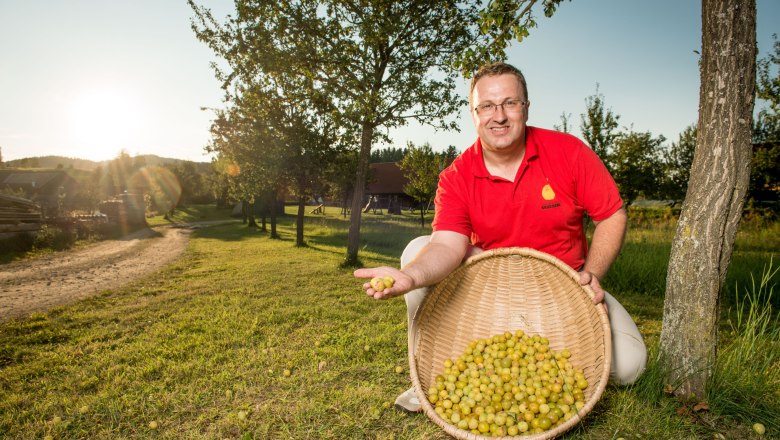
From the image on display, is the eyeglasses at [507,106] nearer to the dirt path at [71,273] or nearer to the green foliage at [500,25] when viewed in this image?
the green foliage at [500,25]

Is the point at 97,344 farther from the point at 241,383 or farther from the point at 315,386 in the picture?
the point at 315,386

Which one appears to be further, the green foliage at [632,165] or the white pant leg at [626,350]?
the green foliage at [632,165]

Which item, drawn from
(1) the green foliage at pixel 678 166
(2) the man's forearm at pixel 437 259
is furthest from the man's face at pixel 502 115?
(1) the green foliage at pixel 678 166

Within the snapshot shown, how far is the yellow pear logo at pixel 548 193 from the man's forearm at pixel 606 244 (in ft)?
1.23

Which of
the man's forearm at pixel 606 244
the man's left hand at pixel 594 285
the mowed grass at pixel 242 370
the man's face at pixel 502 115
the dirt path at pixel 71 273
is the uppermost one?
the man's face at pixel 502 115

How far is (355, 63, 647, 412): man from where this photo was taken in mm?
2629

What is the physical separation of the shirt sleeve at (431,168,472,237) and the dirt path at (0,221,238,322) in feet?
23.2

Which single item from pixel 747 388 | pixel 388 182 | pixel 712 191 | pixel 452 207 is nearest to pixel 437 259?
pixel 452 207

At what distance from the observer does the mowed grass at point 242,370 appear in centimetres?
279

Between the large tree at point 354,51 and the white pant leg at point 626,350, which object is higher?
the large tree at point 354,51

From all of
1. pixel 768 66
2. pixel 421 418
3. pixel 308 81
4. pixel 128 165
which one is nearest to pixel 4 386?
pixel 421 418

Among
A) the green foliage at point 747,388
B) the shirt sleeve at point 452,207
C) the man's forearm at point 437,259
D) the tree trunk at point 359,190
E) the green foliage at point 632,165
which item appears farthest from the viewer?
the green foliage at point 632,165

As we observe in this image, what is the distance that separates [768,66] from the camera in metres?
13.4

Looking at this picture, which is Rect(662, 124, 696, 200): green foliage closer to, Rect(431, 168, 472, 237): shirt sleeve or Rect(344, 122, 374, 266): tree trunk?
Rect(344, 122, 374, 266): tree trunk
